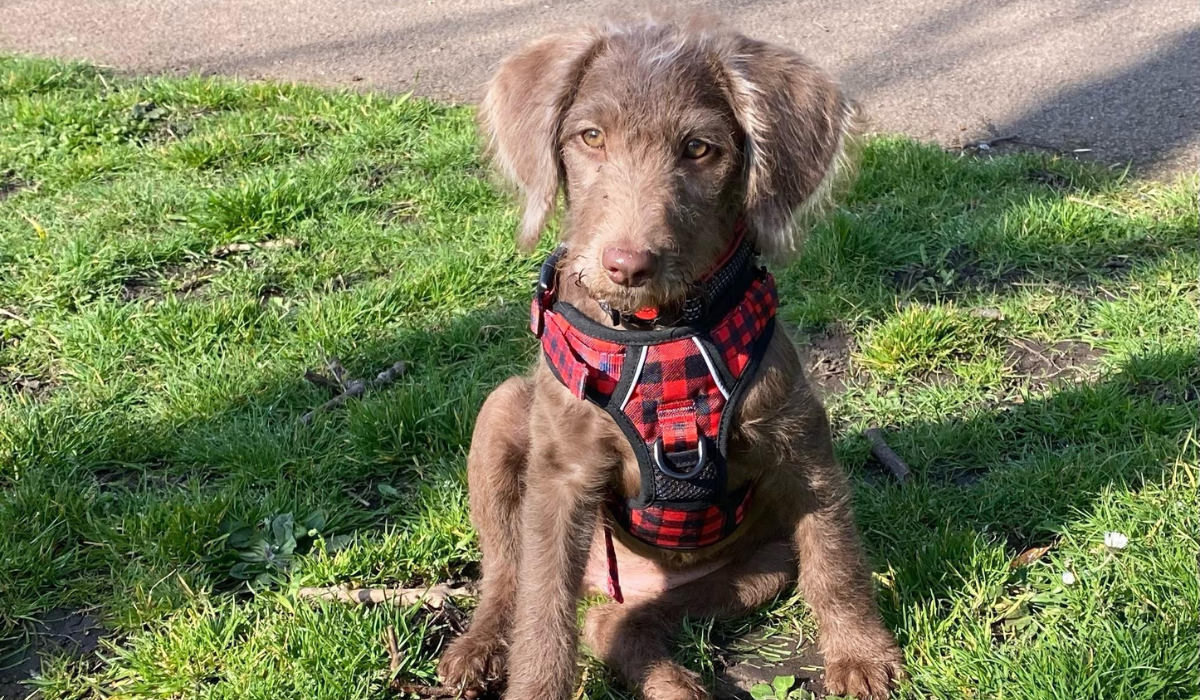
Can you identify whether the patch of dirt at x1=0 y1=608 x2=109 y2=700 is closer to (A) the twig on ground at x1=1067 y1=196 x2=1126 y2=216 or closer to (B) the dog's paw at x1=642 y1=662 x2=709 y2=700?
(B) the dog's paw at x1=642 y1=662 x2=709 y2=700

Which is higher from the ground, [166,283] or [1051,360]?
[166,283]

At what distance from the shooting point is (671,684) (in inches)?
102

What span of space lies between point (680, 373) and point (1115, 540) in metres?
1.36

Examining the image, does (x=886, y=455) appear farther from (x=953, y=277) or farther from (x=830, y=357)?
(x=953, y=277)

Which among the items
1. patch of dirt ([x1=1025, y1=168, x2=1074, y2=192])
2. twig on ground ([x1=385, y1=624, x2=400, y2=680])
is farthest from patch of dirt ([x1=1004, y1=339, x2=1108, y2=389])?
twig on ground ([x1=385, y1=624, x2=400, y2=680])

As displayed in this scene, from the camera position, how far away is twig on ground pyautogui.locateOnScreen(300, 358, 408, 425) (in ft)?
12.3

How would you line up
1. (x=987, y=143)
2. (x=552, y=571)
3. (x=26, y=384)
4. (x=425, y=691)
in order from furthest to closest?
(x=987, y=143) → (x=26, y=384) → (x=425, y=691) → (x=552, y=571)

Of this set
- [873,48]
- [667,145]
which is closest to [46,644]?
[667,145]

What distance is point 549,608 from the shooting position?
252 centimetres

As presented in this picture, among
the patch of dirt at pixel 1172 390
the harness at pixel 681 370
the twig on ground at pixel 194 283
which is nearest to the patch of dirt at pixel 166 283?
the twig on ground at pixel 194 283

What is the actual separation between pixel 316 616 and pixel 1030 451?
2198mm

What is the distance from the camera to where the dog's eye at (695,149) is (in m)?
2.32

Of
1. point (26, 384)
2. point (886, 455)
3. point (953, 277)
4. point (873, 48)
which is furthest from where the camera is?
point (873, 48)

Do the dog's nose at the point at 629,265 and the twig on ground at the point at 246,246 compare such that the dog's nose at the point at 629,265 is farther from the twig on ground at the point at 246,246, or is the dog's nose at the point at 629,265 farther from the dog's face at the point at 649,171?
the twig on ground at the point at 246,246
